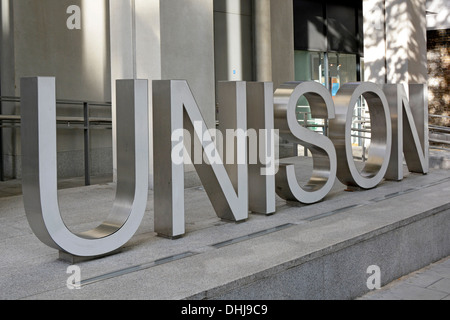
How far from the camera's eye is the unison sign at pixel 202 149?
3.51m

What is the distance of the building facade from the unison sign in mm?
2132

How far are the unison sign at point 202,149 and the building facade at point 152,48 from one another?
2.13 metres

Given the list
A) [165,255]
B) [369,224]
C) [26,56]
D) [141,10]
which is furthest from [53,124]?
[26,56]

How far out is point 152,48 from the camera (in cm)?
706

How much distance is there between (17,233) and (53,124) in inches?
70.2
